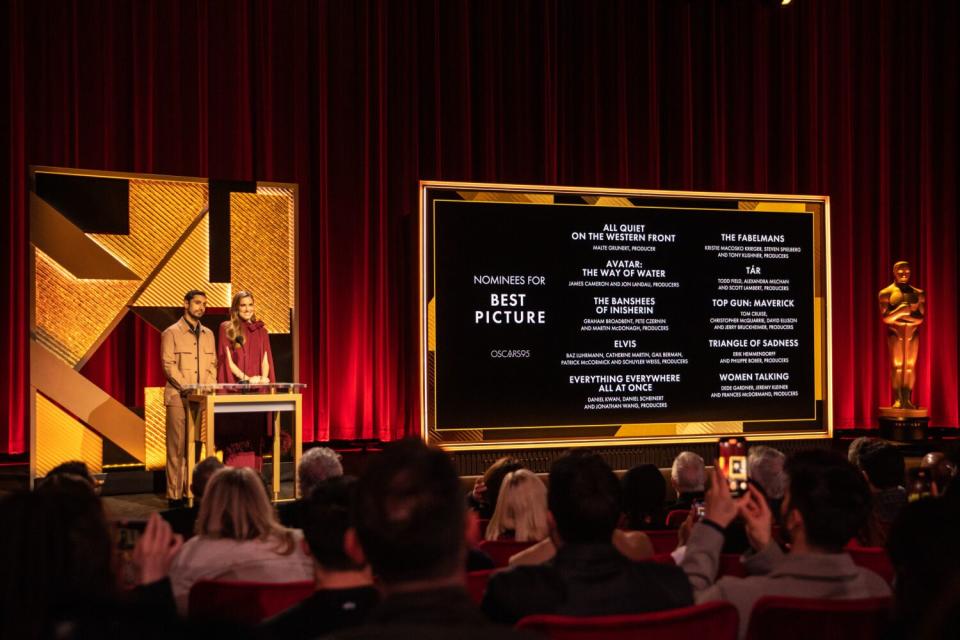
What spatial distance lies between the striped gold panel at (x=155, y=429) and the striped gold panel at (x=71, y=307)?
1.96 feet

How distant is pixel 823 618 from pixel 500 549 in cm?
145

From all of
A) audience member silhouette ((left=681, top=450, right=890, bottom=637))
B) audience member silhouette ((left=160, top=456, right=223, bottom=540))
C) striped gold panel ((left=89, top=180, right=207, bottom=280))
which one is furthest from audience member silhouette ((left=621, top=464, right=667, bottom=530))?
striped gold panel ((left=89, top=180, right=207, bottom=280))

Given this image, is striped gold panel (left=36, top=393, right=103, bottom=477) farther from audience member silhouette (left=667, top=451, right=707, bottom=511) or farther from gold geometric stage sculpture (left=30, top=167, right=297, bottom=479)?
audience member silhouette (left=667, top=451, right=707, bottom=511)

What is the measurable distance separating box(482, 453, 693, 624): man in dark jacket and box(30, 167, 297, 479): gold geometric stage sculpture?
18.4 ft

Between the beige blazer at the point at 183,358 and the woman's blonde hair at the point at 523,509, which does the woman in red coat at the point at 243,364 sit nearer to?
the beige blazer at the point at 183,358

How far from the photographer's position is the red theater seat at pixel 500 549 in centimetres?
329

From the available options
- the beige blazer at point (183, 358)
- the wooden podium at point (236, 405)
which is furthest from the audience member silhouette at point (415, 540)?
the beige blazer at point (183, 358)

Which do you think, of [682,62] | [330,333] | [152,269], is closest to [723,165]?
[682,62]

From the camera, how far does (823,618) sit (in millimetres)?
2016

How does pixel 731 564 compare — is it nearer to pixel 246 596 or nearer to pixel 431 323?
pixel 246 596

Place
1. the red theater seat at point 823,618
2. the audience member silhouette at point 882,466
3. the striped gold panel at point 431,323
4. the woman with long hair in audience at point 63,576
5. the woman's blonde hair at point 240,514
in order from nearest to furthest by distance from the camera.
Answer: the woman with long hair in audience at point 63,576 < the red theater seat at point 823,618 < the woman's blonde hair at point 240,514 < the audience member silhouette at point 882,466 < the striped gold panel at point 431,323

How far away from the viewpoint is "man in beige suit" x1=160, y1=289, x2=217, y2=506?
6.75m

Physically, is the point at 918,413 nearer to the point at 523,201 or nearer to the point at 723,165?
the point at 723,165

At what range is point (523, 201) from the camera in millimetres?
7551
